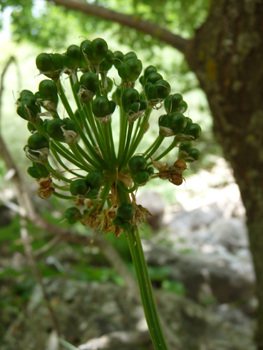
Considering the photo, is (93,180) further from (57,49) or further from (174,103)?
(57,49)

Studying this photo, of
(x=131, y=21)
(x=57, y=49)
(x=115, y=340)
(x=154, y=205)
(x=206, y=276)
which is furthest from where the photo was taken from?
(x=154, y=205)

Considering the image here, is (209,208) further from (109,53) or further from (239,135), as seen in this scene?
(109,53)

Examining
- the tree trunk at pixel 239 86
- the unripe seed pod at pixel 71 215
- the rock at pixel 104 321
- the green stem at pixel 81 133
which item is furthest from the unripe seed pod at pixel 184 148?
the rock at pixel 104 321

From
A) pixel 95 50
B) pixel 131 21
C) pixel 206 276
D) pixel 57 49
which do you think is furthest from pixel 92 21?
pixel 206 276

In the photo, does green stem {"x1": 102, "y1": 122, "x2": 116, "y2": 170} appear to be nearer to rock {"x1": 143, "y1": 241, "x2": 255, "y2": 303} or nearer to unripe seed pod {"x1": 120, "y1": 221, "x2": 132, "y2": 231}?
unripe seed pod {"x1": 120, "y1": 221, "x2": 132, "y2": 231}

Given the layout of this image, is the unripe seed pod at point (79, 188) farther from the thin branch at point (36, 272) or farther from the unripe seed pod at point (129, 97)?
the thin branch at point (36, 272)
